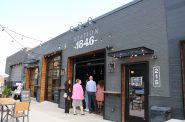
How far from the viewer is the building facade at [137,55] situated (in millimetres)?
6848

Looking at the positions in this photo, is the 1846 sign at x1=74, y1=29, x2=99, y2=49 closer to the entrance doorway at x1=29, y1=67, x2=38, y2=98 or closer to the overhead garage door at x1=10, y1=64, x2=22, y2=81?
the entrance doorway at x1=29, y1=67, x2=38, y2=98

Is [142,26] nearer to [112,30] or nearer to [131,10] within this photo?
[131,10]

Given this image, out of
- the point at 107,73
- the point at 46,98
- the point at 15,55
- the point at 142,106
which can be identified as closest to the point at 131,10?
the point at 107,73

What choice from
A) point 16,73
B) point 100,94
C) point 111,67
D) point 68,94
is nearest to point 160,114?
point 111,67

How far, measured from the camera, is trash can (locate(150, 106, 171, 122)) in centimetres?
649

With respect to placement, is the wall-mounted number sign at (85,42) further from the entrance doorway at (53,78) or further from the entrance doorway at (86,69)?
the entrance doorway at (53,78)

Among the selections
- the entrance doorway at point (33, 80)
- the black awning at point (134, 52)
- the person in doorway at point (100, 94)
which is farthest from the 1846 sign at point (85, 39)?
the entrance doorway at point (33, 80)

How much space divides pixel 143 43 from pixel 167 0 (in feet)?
5.20

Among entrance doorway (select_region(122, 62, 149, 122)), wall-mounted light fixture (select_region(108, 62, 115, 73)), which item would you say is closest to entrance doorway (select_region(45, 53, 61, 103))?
wall-mounted light fixture (select_region(108, 62, 115, 73))

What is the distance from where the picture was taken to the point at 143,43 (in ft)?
26.4

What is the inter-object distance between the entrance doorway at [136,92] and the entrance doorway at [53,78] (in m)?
6.59

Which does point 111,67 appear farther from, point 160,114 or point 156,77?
point 160,114

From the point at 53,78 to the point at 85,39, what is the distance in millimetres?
5020

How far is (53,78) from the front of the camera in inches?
608
